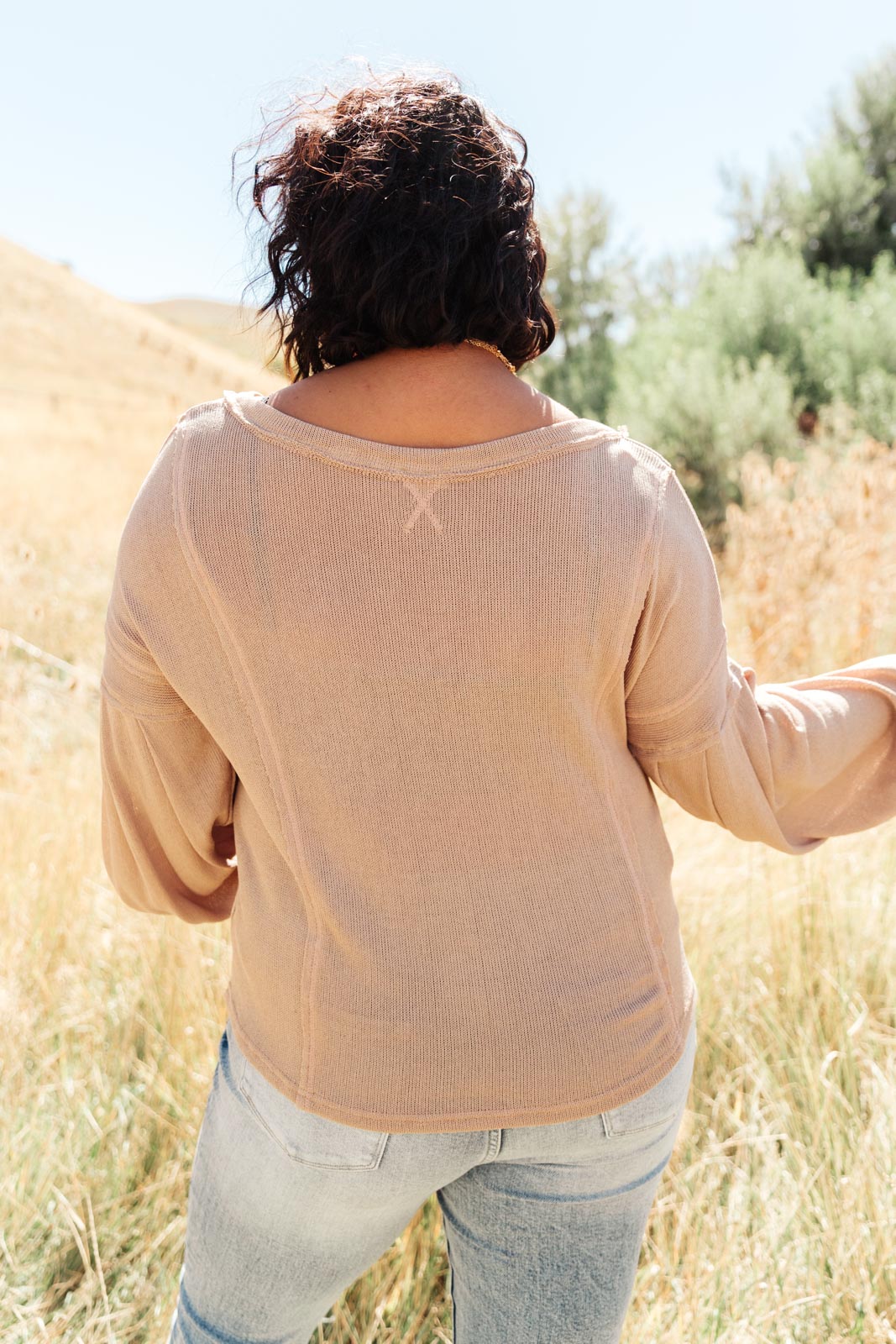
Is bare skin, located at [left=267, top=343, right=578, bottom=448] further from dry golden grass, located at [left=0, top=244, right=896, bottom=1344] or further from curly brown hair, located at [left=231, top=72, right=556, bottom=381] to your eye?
dry golden grass, located at [left=0, top=244, right=896, bottom=1344]

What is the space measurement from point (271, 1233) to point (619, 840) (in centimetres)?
59

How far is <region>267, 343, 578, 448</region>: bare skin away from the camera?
2.91ft

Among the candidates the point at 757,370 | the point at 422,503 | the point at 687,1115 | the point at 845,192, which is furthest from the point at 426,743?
the point at 845,192

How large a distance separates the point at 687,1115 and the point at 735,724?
4.93ft

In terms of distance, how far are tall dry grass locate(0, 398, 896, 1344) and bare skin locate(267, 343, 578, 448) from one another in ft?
5.50

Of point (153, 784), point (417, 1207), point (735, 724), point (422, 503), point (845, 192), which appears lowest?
point (417, 1207)

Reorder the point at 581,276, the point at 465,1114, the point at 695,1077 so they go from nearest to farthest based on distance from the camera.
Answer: the point at 465,1114 → the point at 695,1077 → the point at 581,276

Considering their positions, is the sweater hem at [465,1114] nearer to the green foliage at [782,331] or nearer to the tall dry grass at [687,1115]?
the tall dry grass at [687,1115]

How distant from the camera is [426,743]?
91 centimetres

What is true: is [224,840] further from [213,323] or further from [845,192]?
[213,323]

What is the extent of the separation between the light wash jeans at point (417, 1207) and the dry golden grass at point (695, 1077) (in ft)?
2.54

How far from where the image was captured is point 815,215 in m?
10.3

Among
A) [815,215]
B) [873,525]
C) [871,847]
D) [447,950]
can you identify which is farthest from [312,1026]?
[815,215]

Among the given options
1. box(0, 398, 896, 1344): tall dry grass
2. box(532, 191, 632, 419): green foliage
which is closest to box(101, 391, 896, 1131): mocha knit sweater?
box(0, 398, 896, 1344): tall dry grass
